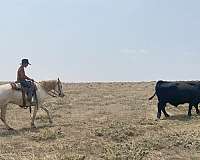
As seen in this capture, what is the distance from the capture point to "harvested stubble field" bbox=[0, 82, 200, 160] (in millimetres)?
11789

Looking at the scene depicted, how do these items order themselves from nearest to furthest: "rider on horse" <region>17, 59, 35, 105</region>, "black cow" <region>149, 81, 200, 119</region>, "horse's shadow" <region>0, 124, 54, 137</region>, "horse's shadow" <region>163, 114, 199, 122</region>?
1. "horse's shadow" <region>0, 124, 54, 137</region>
2. "rider on horse" <region>17, 59, 35, 105</region>
3. "horse's shadow" <region>163, 114, 199, 122</region>
4. "black cow" <region>149, 81, 200, 119</region>

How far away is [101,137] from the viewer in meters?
14.0

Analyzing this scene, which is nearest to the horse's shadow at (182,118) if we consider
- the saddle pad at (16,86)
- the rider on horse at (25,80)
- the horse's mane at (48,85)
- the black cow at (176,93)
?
the black cow at (176,93)

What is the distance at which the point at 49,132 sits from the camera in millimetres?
14438

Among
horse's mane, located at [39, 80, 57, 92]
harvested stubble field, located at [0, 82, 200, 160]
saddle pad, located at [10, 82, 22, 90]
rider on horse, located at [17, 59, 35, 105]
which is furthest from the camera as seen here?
horse's mane, located at [39, 80, 57, 92]

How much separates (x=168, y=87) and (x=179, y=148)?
619 cm

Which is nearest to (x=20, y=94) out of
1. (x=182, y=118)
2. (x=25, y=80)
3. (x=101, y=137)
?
(x=25, y=80)

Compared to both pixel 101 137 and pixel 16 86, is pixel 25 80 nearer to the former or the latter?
pixel 16 86

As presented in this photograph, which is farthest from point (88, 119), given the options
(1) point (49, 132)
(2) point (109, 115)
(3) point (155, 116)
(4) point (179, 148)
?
(4) point (179, 148)

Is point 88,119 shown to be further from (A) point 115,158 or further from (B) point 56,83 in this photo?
(A) point 115,158

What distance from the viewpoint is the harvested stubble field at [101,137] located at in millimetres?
11789

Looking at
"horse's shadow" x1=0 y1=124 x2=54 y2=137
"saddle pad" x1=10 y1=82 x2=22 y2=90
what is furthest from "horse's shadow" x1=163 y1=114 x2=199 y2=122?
"saddle pad" x1=10 y1=82 x2=22 y2=90

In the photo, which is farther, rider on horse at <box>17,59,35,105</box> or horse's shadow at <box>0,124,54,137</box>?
rider on horse at <box>17,59,35,105</box>

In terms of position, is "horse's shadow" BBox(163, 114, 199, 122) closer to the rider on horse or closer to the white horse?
the white horse
